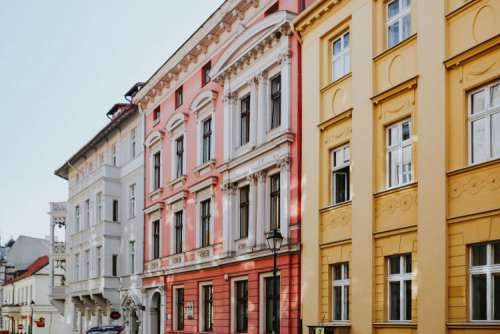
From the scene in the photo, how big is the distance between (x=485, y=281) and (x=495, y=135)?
2.73 m

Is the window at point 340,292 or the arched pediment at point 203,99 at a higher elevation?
the arched pediment at point 203,99

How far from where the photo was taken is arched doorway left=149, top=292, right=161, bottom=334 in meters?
36.5

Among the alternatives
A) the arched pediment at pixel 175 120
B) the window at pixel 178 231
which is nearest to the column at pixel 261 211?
the arched pediment at pixel 175 120

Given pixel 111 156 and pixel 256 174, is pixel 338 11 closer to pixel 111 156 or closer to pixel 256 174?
pixel 256 174

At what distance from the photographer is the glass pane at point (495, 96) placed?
15977 mm

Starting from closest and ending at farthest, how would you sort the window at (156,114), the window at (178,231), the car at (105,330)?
1. the window at (178,231)
2. the car at (105,330)
3. the window at (156,114)

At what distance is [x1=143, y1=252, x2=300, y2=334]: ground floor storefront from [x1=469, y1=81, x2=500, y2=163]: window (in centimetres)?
649

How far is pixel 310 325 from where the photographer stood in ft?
72.0

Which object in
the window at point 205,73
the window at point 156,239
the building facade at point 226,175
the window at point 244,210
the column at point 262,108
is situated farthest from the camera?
the window at point 156,239

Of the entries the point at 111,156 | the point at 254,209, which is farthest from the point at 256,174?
the point at 111,156

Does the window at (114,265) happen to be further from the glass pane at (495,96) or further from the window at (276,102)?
the glass pane at (495,96)

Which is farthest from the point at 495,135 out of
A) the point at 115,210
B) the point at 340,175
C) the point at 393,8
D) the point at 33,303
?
the point at 33,303

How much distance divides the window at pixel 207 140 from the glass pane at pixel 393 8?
1239 centimetres

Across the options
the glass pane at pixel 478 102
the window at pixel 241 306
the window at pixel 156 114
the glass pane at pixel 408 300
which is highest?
the window at pixel 156 114
